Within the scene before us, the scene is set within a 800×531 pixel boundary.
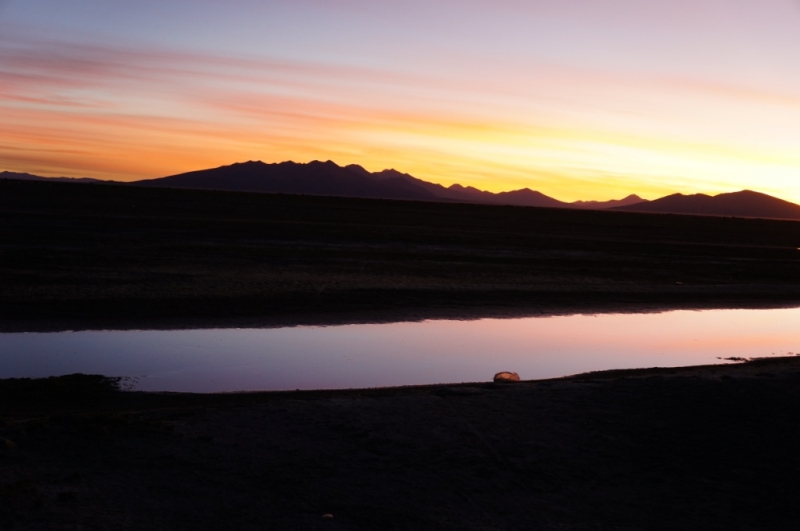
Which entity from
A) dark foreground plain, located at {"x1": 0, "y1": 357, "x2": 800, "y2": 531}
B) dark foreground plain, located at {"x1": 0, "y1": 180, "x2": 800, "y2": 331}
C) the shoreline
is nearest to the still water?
the shoreline

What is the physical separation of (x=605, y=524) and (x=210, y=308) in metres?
12.0

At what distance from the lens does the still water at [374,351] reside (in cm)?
1120

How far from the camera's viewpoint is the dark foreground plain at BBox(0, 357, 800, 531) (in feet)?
19.9

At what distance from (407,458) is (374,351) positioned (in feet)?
20.2

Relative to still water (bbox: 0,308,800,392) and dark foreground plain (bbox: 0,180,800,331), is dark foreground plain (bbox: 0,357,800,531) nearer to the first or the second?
still water (bbox: 0,308,800,392)

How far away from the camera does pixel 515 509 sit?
631 cm

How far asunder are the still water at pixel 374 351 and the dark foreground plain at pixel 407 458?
1.33 metres

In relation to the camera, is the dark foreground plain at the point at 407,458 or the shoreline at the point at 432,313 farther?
the shoreline at the point at 432,313

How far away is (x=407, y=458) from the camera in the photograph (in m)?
7.32

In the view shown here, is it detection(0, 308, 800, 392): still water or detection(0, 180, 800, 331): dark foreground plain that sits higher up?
detection(0, 180, 800, 331): dark foreground plain

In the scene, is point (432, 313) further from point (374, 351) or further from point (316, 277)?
point (316, 277)

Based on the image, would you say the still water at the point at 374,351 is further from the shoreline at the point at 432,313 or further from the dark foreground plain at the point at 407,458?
the dark foreground plain at the point at 407,458

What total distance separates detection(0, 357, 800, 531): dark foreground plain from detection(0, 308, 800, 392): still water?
52.5 inches

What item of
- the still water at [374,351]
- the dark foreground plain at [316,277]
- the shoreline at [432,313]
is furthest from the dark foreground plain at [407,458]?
the dark foreground plain at [316,277]
